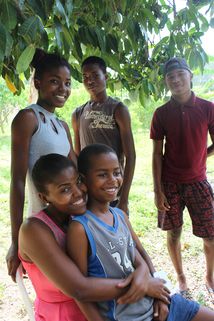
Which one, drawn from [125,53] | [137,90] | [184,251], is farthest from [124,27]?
[184,251]

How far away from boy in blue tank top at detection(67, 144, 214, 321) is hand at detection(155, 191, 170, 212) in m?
1.04

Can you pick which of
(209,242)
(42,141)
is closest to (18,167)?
(42,141)

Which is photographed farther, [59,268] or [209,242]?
[209,242]

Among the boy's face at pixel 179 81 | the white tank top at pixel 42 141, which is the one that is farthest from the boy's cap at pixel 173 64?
the white tank top at pixel 42 141

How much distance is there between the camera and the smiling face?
1.26m

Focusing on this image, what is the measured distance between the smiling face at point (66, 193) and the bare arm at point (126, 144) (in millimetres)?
895

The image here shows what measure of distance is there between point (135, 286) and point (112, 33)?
4.06 feet

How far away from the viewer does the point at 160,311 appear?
4.18 ft

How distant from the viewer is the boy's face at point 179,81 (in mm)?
2186

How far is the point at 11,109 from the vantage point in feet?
30.0

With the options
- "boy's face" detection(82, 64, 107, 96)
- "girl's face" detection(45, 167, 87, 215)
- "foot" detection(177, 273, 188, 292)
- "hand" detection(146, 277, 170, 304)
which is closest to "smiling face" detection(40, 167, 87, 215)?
"girl's face" detection(45, 167, 87, 215)

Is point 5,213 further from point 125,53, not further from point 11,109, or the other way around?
point 11,109

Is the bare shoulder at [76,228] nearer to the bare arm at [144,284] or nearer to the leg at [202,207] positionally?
the bare arm at [144,284]

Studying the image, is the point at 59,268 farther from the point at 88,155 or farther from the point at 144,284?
the point at 88,155
